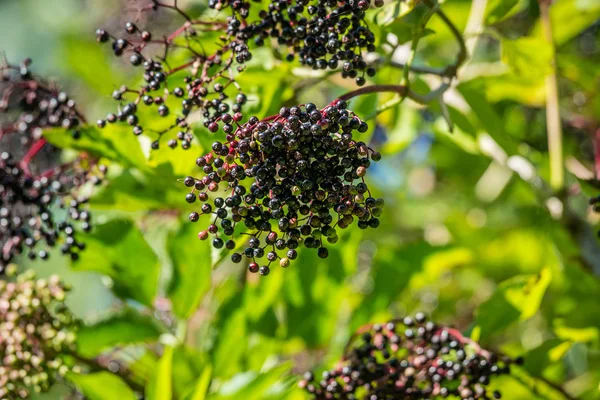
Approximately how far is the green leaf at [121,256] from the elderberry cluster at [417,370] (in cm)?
57

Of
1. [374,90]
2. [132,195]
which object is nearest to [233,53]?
[374,90]

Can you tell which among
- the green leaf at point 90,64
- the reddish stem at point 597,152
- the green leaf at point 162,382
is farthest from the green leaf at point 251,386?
the green leaf at point 90,64

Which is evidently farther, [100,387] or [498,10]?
[498,10]

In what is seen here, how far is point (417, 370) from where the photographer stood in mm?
1736

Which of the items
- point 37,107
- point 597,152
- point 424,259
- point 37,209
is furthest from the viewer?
point 597,152

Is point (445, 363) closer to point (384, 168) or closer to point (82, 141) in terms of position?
point (82, 141)

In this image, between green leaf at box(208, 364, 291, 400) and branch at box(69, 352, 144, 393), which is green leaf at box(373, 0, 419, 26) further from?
branch at box(69, 352, 144, 393)

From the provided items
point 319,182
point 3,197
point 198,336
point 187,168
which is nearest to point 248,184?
point 319,182

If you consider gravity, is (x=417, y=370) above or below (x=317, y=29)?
below

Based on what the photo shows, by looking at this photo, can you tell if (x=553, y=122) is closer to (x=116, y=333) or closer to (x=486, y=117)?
(x=486, y=117)

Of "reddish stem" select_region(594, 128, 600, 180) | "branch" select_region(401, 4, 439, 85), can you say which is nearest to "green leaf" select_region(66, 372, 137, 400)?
"branch" select_region(401, 4, 439, 85)

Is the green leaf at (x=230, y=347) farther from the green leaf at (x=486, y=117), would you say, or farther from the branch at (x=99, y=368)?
the green leaf at (x=486, y=117)

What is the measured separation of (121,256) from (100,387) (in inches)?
15.4

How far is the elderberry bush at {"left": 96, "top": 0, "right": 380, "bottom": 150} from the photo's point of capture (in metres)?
1.56
